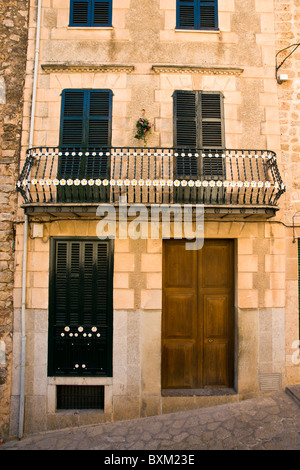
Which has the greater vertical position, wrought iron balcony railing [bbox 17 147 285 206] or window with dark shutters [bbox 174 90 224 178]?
window with dark shutters [bbox 174 90 224 178]

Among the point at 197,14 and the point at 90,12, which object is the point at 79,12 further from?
the point at 197,14

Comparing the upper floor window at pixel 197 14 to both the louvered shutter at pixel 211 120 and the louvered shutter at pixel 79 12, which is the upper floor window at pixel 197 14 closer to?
the louvered shutter at pixel 211 120

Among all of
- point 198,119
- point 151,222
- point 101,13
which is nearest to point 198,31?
point 198,119

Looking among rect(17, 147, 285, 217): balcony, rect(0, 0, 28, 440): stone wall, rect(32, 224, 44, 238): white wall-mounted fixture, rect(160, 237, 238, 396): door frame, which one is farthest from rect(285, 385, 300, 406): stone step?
rect(32, 224, 44, 238): white wall-mounted fixture

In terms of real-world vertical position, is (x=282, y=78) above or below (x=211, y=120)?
above

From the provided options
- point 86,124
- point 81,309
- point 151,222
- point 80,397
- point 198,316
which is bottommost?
point 80,397

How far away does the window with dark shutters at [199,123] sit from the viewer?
264 inches

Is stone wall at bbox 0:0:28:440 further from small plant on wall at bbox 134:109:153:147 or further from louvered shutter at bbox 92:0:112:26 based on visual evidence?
small plant on wall at bbox 134:109:153:147

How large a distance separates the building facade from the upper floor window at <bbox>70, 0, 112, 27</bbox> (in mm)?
34

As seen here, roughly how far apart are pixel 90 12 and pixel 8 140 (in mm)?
3465

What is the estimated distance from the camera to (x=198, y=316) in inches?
264


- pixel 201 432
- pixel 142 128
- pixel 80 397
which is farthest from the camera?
pixel 142 128

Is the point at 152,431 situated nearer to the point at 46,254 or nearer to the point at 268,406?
the point at 268,406

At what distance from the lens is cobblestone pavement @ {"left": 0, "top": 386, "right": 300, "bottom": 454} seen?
5.12 m
